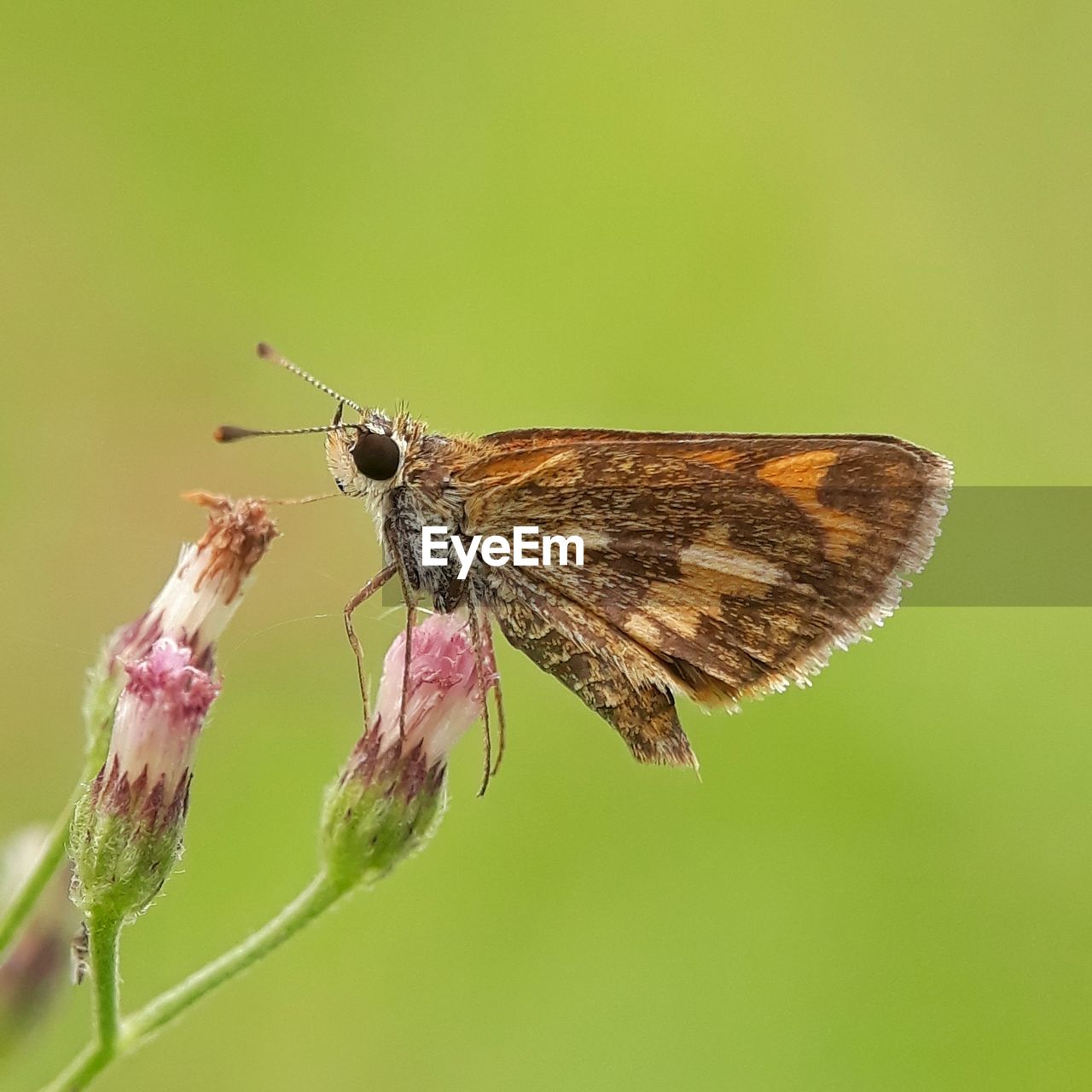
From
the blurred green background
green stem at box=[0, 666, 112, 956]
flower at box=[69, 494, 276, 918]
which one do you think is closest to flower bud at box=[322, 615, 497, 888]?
flower at box=[69, 494, 276, 918]

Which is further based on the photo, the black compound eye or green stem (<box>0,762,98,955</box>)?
the black compound eye

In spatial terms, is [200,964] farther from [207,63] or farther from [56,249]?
[207,63]

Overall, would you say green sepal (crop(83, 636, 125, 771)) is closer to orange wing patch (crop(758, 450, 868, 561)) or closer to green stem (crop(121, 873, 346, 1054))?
green stem (crop(121, 873, 346, 1054))

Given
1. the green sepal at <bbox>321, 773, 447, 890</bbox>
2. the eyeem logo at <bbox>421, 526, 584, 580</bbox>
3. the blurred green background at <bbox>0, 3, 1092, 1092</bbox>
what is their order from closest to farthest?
the green sepal at <bbox>321, 773, 447, 890</bbox> < the eyeem logo at <bbox>421, 526, 584, 580</bbox> < the blurred green background at <bbox>0, 3, 1092, 1092</bbox>

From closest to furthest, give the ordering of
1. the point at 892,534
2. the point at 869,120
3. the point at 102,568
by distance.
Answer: the point at 892,534
the point at 102,568
the point at 869,120

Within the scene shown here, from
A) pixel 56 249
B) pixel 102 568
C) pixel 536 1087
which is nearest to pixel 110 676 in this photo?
pixel 536 1087

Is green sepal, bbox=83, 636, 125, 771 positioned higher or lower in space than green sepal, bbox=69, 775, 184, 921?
higher

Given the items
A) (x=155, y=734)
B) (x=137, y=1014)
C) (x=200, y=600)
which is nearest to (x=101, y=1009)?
(x=137, y=1014)
